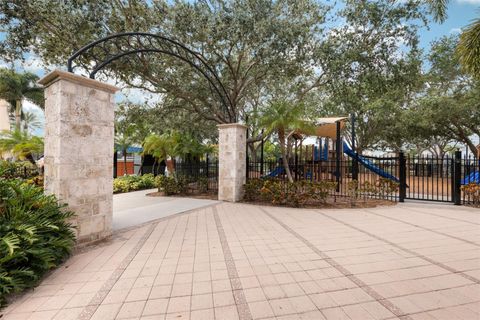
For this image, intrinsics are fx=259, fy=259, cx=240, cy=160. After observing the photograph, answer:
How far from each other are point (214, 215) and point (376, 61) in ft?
26.4

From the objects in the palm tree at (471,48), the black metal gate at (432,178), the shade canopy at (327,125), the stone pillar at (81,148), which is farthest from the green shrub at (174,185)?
the palm tree at (471,48)

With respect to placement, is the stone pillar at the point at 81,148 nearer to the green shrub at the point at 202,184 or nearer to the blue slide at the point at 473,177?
the green shrub at the point at 202,184

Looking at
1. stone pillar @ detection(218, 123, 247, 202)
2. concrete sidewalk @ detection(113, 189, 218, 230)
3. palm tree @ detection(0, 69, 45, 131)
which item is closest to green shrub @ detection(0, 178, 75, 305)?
concrete sidewalk @ detection(113, 189, 218, 230)

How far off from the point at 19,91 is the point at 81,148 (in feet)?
96.7

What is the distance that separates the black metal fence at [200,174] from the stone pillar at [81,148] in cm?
670

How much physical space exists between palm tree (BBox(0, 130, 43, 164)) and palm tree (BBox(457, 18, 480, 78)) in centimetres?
1649

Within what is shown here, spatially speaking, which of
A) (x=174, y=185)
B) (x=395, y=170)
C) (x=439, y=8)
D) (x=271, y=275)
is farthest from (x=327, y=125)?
(x=271, y=275)

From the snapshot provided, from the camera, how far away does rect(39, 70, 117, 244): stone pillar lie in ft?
13.1

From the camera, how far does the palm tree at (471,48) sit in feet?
20.3

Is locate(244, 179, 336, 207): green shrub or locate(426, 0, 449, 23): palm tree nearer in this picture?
locate(426, 0, 449, 23): palm tree

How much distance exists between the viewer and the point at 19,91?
1008 inches

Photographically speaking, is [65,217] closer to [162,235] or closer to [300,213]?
[162,235]

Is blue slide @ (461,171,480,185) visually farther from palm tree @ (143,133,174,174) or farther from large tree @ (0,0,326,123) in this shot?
palm tree @ (143,133,174,174)

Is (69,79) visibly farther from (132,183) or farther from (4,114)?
(4,114)
